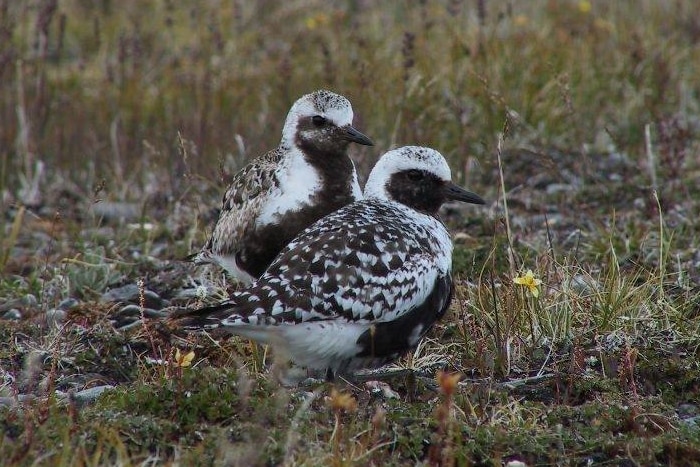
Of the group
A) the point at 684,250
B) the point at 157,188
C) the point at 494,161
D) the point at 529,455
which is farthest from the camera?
the point at 157,188

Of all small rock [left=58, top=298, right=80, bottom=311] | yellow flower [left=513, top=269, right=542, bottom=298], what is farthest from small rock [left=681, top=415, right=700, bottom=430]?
small rock [left=58, top=298, right=80, bottom=311]

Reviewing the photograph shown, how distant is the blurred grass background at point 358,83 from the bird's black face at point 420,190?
2093 millimetres

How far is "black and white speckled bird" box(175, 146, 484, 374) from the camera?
5.27 metres

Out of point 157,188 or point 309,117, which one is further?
point 157,188

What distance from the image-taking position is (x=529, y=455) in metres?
4.77

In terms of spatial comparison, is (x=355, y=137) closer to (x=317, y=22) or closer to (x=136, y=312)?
(x=136, y=312)

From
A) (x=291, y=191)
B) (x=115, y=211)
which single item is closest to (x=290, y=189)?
(x=291, y=191)

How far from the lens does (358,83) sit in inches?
383

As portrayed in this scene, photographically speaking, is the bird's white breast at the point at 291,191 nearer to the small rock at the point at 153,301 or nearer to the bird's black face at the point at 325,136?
the bird's black face at the point at 325,136

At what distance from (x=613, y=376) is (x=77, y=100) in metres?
7.64

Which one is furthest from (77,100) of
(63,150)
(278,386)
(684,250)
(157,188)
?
(278,386)

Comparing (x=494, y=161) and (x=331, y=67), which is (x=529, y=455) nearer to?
(x=494, y=161)

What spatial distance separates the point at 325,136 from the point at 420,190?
0.73m

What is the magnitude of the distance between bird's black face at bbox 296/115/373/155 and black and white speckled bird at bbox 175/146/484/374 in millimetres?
804
